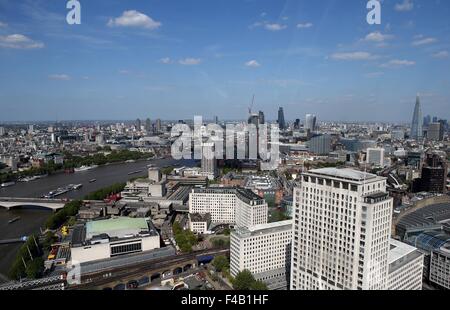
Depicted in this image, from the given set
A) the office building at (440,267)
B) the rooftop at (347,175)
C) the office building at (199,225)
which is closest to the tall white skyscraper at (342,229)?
the rooftop at (347,175)

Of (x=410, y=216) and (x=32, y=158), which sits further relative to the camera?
(x=32, y=158)

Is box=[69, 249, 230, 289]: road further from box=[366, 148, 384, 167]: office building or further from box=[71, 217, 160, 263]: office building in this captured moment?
box=[366, 148, 384, 167]: office building

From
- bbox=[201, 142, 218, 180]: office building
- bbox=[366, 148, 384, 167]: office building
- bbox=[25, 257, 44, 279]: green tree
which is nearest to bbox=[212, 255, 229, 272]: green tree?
bbox=[25, 257, 44, 279]: green tree

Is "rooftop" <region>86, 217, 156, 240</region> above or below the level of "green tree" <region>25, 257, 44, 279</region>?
above

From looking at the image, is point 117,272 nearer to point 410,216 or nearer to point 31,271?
point 31,271

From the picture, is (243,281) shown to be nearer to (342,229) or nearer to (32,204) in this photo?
(342,229)

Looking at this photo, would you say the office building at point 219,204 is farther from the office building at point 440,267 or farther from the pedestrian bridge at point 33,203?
the pedestrian bridge at point 33,203
